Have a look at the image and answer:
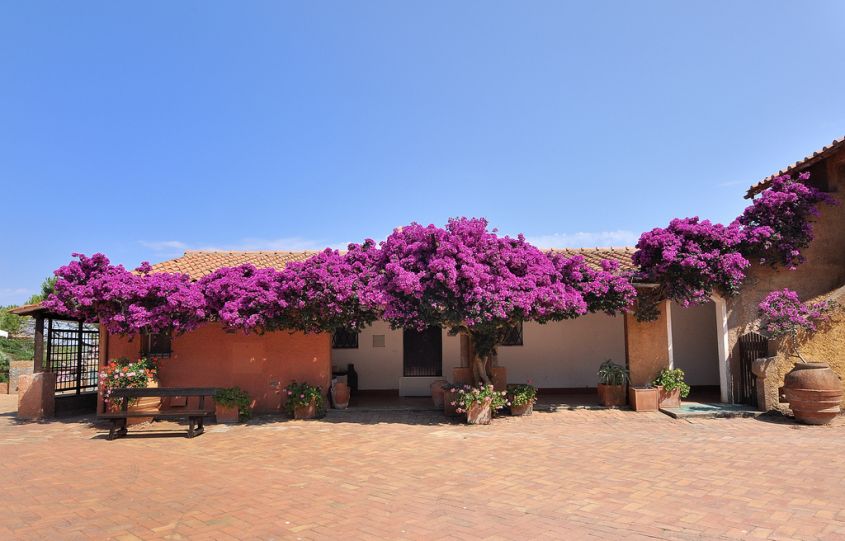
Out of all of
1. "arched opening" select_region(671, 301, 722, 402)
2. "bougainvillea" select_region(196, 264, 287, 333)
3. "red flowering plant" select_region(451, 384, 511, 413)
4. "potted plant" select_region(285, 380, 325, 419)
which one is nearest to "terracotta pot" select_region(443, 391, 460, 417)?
"red flowering plant" select_region(451, 384, 511, 413)

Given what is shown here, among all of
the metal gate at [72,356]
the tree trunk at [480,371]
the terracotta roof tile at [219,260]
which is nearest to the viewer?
the tree trunk at [480,371]

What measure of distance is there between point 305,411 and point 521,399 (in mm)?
4395

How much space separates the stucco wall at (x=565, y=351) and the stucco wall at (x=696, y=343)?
152 cm

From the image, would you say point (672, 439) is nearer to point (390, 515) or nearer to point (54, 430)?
point (390, 515)

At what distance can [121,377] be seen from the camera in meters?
11.0

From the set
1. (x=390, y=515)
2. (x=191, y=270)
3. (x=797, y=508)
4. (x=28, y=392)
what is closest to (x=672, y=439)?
(x=797, y=508)

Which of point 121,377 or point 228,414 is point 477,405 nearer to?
point 228,414

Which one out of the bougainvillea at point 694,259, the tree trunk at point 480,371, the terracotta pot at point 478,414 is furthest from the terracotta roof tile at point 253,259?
the terracotta pot at point 478,414

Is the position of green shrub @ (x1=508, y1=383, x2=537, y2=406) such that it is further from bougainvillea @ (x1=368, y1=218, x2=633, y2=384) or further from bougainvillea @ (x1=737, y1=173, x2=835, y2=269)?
bougainvillea @ (x1=737, y1=173, x2=835, y2=269)

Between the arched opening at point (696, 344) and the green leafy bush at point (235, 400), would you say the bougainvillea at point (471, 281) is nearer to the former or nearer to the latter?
the green leafy bush at point (235, 400)

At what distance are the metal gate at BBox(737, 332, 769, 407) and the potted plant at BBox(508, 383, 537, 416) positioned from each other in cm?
443

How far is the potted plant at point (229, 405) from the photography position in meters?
11.1

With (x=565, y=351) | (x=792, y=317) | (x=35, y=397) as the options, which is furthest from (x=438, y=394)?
(x=35, y=397)

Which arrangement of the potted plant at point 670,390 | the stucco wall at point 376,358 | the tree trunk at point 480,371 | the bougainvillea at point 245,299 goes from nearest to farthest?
the bougainvillea at point 245,299, the tree trunk at point 480,371, the potted plant at point 670,390, the stucco wall at point 376,358
